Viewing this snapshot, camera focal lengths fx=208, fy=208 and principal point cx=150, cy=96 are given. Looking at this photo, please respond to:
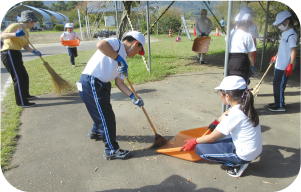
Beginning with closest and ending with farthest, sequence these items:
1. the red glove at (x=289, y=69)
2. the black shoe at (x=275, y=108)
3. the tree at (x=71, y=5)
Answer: the red glove at (x=289, y=69), the black shoe at (x=275, y=108), the tree at (x=71, y=5)

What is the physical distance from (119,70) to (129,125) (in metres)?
1.63

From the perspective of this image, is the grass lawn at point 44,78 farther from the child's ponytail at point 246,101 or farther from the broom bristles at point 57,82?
the child's ponytail at point 246,101

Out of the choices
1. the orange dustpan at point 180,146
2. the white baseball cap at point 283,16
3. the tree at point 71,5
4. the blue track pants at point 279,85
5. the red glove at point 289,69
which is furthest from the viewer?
the tree at point 71,5

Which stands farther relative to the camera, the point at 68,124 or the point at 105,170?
the point at 68,124

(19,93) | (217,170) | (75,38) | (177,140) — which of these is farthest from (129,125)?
(75,38)

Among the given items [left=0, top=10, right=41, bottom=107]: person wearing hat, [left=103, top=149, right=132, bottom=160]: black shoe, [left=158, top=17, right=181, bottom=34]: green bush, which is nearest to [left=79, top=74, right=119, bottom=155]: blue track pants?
[left=103, top=149, right=132, bottom=160]: black shoe

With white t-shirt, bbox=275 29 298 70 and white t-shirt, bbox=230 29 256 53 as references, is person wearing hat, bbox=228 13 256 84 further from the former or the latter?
white t-shirt, bbox=275 29 298 70

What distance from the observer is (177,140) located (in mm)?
3178

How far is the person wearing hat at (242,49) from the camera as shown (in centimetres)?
348

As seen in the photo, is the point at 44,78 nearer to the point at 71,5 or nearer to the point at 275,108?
the point at 275,108

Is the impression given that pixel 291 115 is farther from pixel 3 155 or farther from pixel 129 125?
pixel 3 155

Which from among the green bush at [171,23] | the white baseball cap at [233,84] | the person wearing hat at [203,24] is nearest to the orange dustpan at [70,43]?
the person wearing hat at [203,24]

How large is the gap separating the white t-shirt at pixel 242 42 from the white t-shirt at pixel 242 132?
1.73m

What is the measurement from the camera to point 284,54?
4012mm
